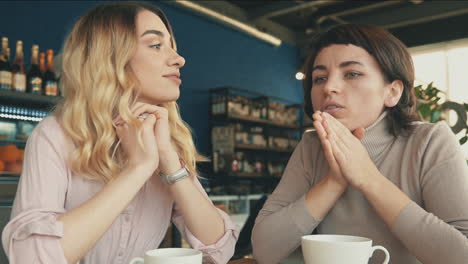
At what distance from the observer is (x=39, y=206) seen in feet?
3.27

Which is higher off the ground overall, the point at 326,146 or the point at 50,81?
the point at 50,81

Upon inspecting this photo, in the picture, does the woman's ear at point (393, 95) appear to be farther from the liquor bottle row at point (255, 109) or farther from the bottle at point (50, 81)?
the liquor bottle row at point (255, 109)

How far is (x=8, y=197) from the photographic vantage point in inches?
106

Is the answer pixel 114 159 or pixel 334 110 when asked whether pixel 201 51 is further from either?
pixel 334 110

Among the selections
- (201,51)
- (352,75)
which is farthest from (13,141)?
(201,51)

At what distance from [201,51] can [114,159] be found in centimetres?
462

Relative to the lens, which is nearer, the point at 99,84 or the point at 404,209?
the point at 404,209

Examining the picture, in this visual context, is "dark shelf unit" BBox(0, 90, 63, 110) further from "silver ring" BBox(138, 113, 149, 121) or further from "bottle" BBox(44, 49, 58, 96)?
"silver ring" BBox(138, 113, 149, 121)

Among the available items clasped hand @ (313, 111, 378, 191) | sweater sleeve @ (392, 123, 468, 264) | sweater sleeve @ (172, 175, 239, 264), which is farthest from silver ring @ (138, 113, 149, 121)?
sweater sleeve @ (392, 123, 468, 264)

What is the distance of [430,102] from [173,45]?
1251mm

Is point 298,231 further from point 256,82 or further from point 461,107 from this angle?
point 256,82

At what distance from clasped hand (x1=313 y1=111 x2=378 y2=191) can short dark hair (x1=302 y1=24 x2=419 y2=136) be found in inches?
10.2

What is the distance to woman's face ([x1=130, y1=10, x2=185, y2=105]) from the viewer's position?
1305mm

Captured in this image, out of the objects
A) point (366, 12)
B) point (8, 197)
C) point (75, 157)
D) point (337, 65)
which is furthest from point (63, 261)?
point (366, 12)
